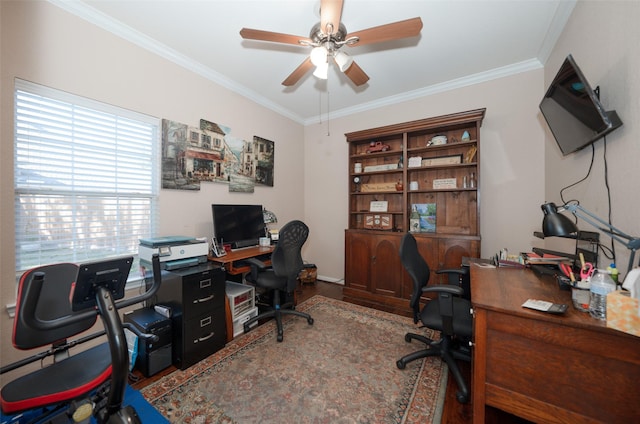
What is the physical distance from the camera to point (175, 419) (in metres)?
1.37

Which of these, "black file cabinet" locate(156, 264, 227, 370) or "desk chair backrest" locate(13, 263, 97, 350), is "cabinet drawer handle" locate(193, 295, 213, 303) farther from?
"desk chair backrest" locate(13, 263, 97, 350)

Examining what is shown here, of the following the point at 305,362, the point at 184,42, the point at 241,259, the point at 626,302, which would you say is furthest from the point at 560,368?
the point at 184,42

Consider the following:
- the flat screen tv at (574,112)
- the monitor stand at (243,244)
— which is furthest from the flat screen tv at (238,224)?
the flat screen tv at (574,112)

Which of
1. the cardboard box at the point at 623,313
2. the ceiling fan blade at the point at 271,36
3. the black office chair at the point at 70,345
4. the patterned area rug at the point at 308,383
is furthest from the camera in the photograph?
the ceiling fan blade at the point at 271,36

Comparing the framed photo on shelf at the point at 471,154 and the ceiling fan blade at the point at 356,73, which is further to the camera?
the framed photo on shelf at the point at 471,154

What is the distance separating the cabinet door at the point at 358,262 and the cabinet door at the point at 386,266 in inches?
3.3

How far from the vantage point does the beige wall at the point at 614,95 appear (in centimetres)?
118

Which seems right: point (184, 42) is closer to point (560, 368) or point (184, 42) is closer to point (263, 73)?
point (263, 73)

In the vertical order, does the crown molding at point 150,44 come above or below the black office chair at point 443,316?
above

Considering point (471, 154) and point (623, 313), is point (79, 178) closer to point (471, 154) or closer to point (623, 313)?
point (623, 313)

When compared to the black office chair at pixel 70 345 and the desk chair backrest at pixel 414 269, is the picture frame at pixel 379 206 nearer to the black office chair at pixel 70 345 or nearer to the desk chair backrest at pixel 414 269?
the desk chair backrest at pixel 414 269

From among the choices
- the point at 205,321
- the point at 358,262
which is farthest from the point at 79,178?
the point at 358,262

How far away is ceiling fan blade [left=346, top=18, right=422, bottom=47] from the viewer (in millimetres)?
1534

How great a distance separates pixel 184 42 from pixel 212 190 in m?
1.51
